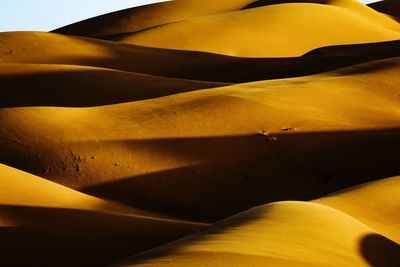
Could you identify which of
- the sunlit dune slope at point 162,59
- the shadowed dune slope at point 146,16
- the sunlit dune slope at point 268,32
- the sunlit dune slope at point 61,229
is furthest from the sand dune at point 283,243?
the shadowed dune slope at point 146,16

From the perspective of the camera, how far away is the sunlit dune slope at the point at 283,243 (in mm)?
6391

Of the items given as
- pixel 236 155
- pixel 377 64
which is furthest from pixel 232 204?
pixel 377 64

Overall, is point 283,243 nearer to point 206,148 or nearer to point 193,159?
point 193,159

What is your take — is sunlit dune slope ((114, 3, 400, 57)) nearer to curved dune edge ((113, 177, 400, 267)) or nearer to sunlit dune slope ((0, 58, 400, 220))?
sunlit dune slope ((0, 58, 400, 220))

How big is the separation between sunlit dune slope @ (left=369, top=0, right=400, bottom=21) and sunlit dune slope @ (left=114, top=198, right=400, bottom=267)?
158ft

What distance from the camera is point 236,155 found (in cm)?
1456

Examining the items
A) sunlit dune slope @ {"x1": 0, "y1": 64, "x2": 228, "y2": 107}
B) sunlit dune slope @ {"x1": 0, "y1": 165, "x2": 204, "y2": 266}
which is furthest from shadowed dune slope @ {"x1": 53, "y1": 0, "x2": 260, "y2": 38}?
sunlit dune slope @ {"x1": 0, "y1": 165, "x2": 204, "y2": 266}

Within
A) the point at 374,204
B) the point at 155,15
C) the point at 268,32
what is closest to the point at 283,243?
the point at 374,204

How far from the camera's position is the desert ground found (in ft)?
25.4

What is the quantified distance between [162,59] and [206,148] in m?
12.8

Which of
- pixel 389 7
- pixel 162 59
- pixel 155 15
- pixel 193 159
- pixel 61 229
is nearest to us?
pixel 61 229

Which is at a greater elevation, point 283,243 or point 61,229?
point 283,243

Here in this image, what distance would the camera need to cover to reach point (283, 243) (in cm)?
702

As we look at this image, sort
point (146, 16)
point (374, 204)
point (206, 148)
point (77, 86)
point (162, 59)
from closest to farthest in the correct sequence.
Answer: point (374, 204) < point (206, 148) < point (77, 86) < point (162, 59) < point (146, 16)
